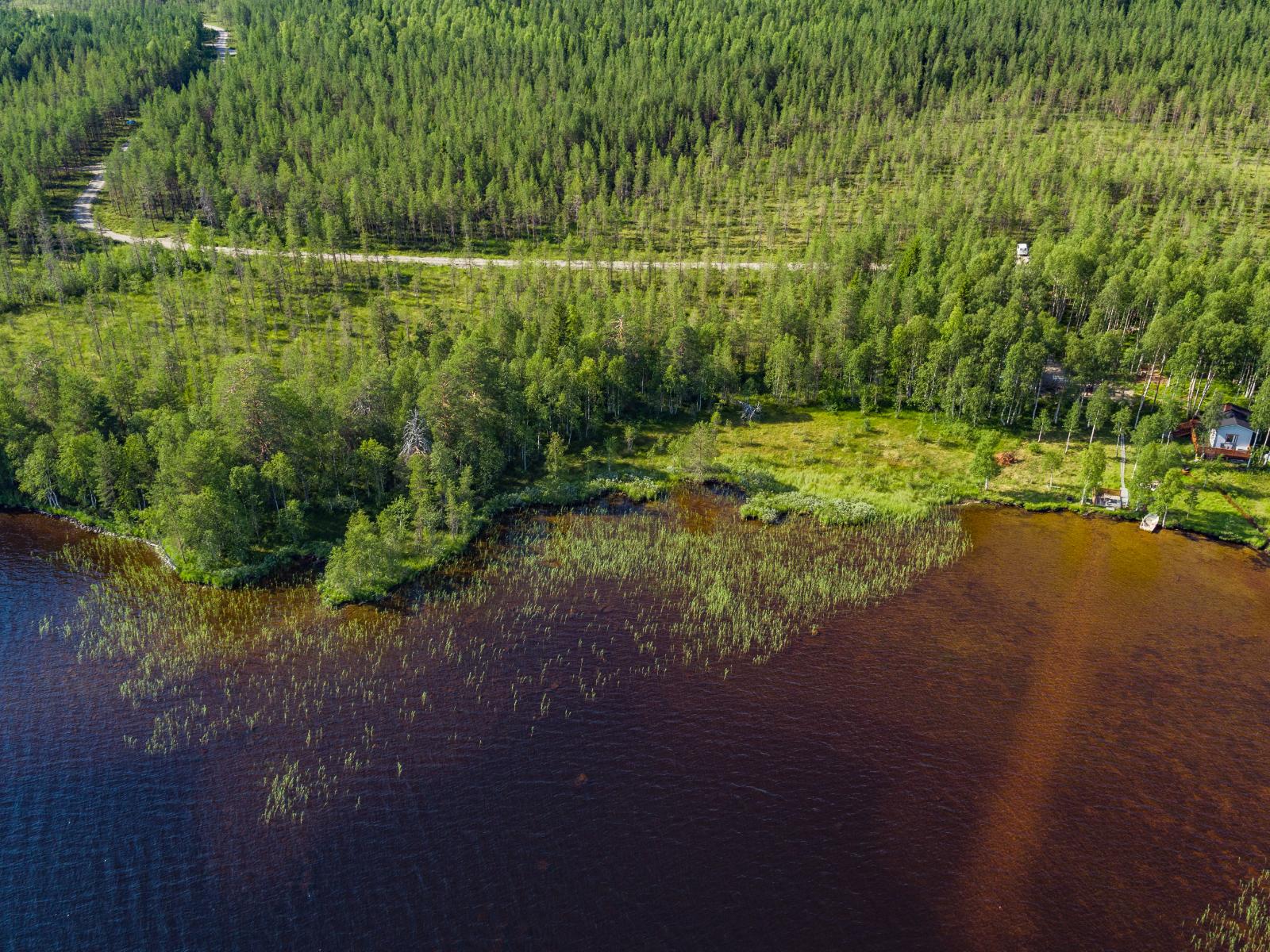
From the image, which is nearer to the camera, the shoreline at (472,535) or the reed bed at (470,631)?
the reed bed at (470,631)

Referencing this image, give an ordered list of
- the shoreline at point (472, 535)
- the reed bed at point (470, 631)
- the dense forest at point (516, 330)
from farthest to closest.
→ the dense forest at point (516, 330) → the shoreline at point (472, 535) → the reed bed at point (470, 631)

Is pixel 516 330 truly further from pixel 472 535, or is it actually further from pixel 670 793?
pixel 670 793

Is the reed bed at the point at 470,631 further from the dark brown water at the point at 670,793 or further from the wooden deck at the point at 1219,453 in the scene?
the wooden deck at the point at 1219,453

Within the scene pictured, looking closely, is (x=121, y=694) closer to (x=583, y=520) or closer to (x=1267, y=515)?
(x=583, y=520)

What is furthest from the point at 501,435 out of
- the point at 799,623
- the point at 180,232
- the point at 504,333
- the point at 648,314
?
the point at 180,232

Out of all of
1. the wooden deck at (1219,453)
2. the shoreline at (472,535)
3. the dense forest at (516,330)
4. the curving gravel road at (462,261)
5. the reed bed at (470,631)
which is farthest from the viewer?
the curving gravel road at (462,261)

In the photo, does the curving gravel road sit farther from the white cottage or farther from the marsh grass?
the marsh grass

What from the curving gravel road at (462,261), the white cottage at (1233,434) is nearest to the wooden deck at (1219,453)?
the white cottage at (1233,434)
